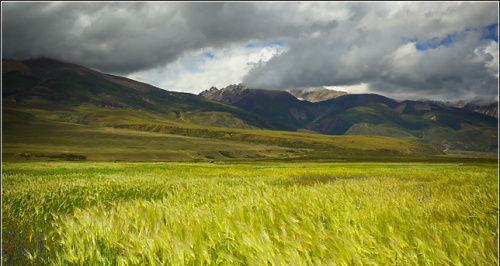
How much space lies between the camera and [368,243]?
3.86 meters

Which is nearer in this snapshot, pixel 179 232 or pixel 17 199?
pixel 179 232

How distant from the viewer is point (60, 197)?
11.7 m

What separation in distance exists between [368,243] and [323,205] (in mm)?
3201

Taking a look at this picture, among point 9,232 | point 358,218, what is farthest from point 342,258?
point 9,232

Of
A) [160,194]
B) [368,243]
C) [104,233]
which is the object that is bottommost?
[160,194]

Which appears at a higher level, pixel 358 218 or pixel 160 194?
pixel 358 218

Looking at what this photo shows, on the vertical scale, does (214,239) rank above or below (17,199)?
above

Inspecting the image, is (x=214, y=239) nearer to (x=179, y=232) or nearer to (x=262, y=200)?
(x=179, y=232)

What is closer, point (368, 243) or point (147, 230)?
point (368, 243)

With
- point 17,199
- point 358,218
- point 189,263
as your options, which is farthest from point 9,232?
point 358,218

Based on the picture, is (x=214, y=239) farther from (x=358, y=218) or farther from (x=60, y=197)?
(x=60, y=197)

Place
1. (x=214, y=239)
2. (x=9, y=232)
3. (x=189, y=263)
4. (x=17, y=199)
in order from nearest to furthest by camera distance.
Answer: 1. (x=189, y=263)
2. (x=214, y=239)
3. (x=9, y=232)
4. (x=17, y=199)

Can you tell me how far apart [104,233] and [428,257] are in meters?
3.99

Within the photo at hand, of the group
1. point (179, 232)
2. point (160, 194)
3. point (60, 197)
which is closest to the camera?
point (179, 232)
